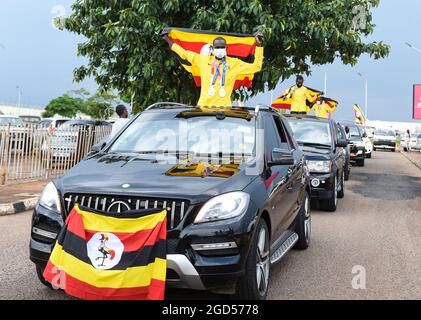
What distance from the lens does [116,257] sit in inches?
157

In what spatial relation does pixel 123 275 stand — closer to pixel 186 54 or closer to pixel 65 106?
pixel 186 54

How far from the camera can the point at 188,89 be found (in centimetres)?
1617

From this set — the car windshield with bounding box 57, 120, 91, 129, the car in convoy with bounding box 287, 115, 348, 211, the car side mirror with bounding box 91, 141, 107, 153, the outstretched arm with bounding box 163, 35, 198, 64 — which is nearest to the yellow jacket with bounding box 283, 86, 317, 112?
the car in convoy with bounding box 287, 115, 348, 211

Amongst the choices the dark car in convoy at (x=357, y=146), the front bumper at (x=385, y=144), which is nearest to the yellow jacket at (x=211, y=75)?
the dark car in convoy at (x=357, y=146)

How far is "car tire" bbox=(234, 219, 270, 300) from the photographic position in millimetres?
4324

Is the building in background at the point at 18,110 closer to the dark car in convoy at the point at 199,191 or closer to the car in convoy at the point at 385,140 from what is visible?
the car in convoy at the point at 385,140

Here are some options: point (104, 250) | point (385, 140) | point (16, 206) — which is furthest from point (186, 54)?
point (385, 140)

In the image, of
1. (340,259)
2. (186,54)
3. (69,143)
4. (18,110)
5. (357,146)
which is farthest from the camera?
(18,110)

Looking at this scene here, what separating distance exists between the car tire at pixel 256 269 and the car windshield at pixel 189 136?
94 centimetres

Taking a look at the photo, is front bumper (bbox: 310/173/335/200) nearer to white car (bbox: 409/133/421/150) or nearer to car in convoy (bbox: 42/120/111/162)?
car in convoy (bbox: 42/120/111/162)

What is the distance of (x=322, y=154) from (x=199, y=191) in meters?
6.63

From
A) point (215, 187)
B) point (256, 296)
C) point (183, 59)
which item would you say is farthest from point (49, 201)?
point (183, 59)

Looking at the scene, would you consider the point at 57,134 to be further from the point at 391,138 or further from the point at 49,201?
the point at 391,138

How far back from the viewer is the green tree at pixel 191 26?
1424cm
